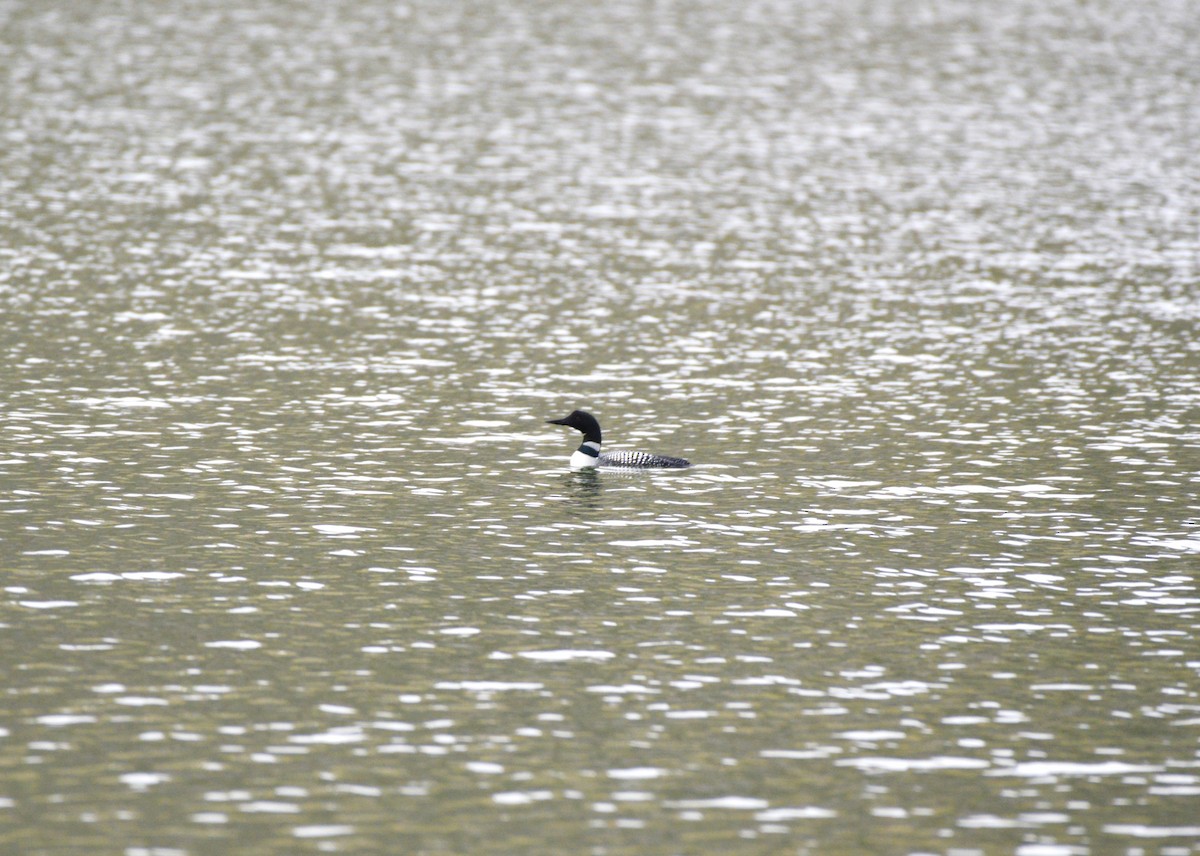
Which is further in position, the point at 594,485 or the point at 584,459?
the point at 584,459

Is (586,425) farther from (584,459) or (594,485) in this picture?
(594,485)

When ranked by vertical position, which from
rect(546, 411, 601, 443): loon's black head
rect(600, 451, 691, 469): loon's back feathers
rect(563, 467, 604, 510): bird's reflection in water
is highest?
rect(546, 411, 601, 443): loon's black head

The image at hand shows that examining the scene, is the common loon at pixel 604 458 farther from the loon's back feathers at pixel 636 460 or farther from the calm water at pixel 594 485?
the calm water at pixel 594 485

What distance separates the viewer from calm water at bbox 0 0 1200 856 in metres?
19.8

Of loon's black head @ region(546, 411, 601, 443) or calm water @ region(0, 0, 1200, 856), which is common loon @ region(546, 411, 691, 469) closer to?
loon's black head @ region(546, 411, 601, 443)

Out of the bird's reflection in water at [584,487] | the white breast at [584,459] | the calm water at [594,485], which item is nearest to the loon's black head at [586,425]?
the white breast at [584,459]

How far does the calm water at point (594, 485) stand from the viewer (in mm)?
19812

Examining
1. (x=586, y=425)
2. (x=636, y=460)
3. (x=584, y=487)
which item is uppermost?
(x=586, y=425)

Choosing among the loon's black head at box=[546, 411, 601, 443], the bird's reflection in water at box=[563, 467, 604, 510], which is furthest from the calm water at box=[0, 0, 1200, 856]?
the loon's black head at box=[546, 411, 601, 443]

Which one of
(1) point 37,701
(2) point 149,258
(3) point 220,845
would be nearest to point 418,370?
(2) point 149,258

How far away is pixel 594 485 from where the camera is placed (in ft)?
107

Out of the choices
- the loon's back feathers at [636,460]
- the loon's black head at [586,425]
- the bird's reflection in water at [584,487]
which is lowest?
the bird's reflection in water at [584,487]

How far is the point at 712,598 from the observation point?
26125mm

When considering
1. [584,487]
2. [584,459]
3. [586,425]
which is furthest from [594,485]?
[586,425]
